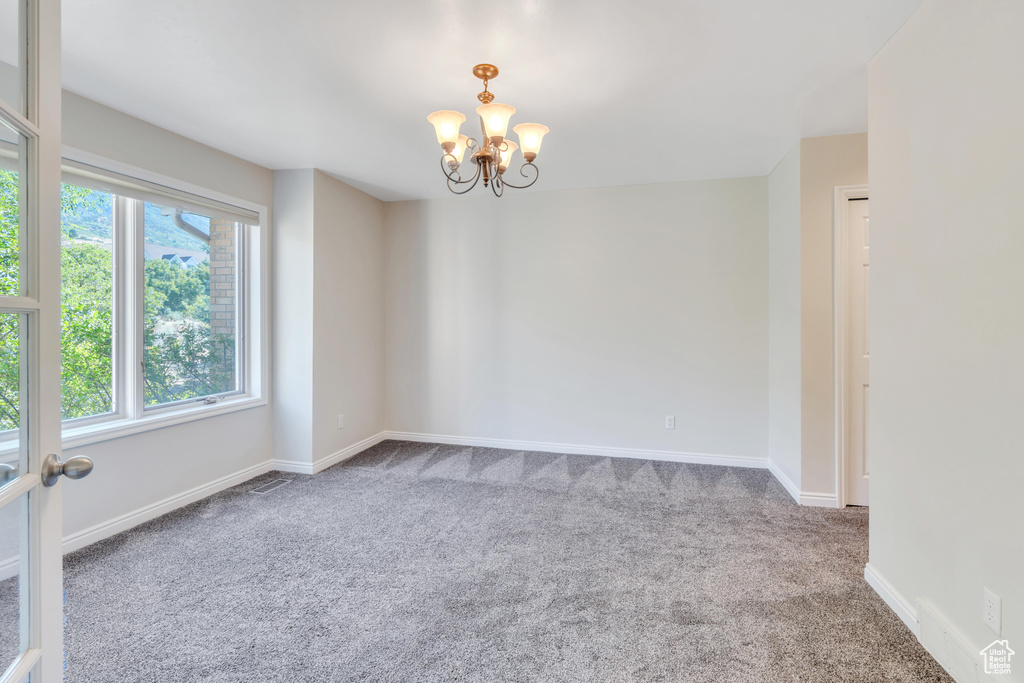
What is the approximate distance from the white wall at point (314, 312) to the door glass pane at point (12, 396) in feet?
10.0

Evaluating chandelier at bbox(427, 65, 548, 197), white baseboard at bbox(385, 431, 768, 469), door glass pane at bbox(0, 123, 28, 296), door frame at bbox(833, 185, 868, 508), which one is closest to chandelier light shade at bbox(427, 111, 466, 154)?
chandelier at bbox(427, 65, 548, 197)

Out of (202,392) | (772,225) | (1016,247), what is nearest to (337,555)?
(202,392)

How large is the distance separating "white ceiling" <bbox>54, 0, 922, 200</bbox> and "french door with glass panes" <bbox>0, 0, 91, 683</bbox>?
124 centimetres

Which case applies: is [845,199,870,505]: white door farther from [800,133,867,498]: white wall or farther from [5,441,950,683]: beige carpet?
[5,441,950,683]: beige carpet

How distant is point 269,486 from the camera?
356cm

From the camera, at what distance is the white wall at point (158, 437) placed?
261 centimetres

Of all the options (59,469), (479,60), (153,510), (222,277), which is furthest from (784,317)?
(153,510)

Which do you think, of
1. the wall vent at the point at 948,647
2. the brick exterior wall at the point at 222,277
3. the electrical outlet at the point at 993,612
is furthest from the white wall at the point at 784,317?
the brick exterior wall at the point at 222,277

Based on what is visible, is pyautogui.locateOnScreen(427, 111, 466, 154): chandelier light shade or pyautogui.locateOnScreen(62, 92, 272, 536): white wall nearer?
pyautogui.locateOnScreen(427, 111, 466, 154): chandelier light shade

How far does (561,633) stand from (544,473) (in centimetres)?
202

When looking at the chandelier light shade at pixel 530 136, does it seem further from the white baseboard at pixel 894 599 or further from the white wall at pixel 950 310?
the white baseboard at pixel 894 599

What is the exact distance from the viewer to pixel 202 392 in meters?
3.46

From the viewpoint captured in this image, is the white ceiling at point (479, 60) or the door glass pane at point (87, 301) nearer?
the white ceiling at point (479, 60)

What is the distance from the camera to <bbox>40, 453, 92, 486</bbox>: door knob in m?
0.91
